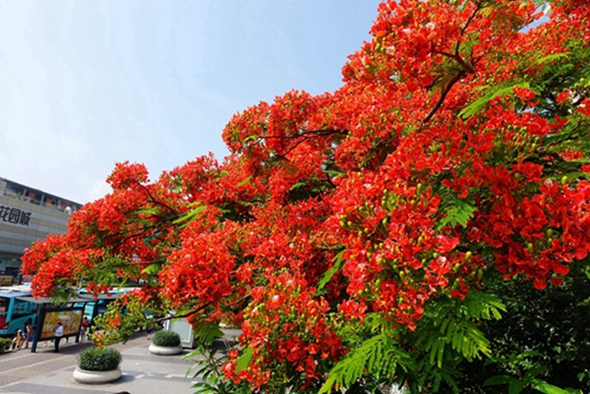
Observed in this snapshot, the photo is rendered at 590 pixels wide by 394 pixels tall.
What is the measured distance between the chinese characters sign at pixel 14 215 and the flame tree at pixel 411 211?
158ft

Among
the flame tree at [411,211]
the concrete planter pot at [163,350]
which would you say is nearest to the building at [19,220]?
the concrete planter pot at [163,350]

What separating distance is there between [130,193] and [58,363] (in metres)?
11.9

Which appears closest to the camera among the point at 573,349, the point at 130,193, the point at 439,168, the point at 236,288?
the point at 439,168

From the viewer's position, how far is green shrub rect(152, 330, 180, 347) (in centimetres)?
1728

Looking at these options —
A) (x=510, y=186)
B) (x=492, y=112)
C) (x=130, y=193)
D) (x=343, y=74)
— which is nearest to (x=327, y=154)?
(x=343, y=74)

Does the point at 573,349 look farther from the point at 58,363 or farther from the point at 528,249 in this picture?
the point at 58,363

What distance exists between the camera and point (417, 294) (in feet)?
6.03

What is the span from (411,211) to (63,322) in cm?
1936


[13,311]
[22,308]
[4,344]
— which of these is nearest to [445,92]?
[4,344]

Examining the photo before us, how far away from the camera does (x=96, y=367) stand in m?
12.1

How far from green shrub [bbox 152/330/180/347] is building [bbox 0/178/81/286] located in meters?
27.9

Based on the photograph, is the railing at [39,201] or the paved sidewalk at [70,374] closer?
the paved sidewalk at [70,374]

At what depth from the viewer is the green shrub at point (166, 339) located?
56.7 ft

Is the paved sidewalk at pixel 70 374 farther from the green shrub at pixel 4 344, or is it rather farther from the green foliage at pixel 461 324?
the green foliage at pixel 461 324
